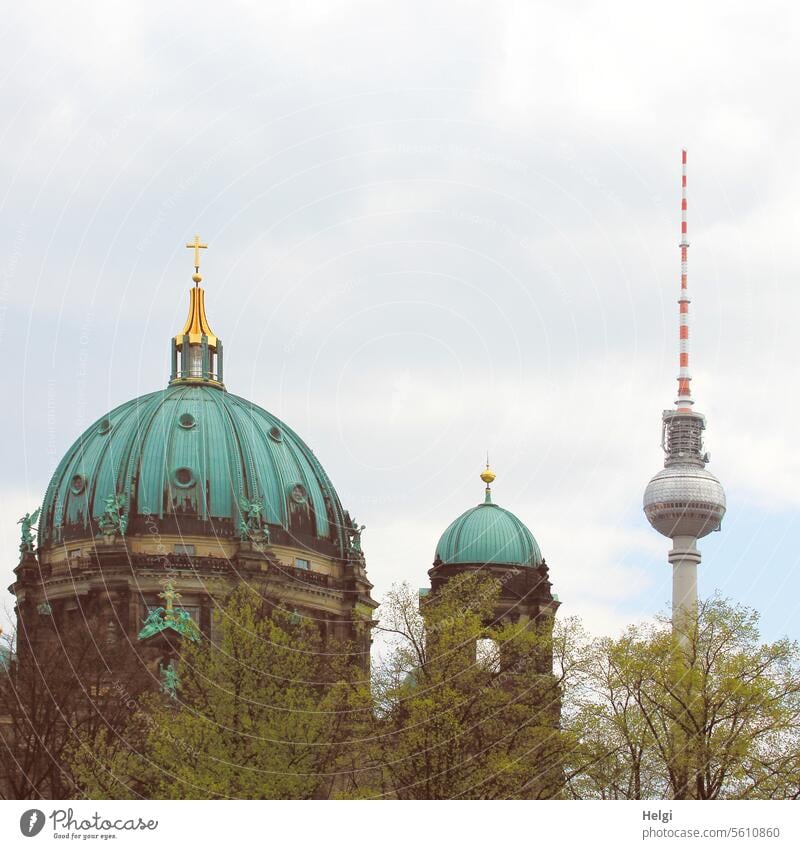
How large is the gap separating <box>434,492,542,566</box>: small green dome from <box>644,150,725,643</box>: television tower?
70765 mm

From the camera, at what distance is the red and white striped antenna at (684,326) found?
451ft

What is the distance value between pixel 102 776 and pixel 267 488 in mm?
49920

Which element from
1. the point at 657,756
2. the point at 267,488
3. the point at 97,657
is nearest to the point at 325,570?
the point at 267,488

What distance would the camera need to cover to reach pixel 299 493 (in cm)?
11375

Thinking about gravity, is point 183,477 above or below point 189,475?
below

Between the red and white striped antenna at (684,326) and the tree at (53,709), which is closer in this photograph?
the tree at (53,709)

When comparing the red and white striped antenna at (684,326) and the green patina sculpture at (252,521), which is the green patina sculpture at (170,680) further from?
the red and white striped antenna at (684,326)

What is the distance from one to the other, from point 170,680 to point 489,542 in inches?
1188

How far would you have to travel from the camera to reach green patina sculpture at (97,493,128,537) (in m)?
109

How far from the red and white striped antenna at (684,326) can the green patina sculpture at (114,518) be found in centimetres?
4056
